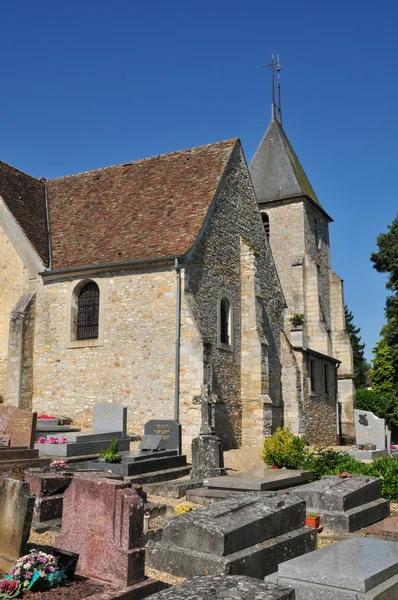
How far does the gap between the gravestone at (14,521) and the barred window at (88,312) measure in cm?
1167

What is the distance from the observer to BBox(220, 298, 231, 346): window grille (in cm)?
1769

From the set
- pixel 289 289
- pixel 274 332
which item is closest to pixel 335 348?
pixel 289 289

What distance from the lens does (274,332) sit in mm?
20766

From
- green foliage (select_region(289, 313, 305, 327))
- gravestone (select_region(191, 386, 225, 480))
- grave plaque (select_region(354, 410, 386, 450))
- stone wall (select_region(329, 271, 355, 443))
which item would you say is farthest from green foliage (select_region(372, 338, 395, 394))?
gravestone (select_region(191, 386, 225, 480))

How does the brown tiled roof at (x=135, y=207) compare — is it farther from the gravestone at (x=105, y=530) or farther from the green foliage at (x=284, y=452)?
the gravestone at (x=105, y=530)

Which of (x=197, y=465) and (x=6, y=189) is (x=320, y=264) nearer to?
(x=6, y=189)

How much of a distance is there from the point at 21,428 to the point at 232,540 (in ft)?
22.8

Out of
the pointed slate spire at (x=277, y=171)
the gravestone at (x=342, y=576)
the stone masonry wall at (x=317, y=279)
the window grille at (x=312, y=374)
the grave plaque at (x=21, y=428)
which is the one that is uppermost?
the pointed slate spire at (x=277, y=171)

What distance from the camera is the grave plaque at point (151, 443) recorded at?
1316 centimetres

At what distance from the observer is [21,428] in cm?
1144

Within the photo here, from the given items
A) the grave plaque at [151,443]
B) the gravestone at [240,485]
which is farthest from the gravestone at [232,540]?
the grave plaque at [151,443]

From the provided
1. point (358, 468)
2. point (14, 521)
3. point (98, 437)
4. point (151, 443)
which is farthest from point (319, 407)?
point (14, 521)

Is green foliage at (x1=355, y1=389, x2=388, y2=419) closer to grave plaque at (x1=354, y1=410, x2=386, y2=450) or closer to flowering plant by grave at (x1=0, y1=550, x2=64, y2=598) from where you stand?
grave plaque at (x1=354, y1=410, x2=386, y2=450)

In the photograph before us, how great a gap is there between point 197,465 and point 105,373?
210 inches
